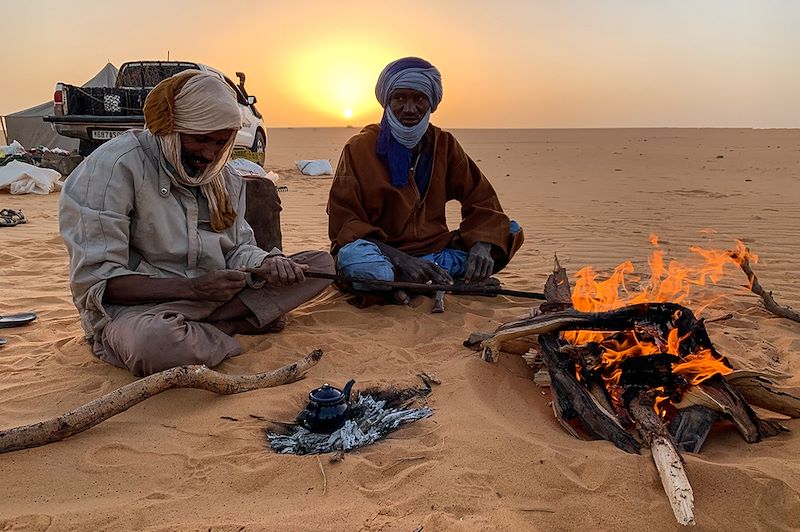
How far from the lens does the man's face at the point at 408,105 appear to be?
4.25 m

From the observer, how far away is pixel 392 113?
433cm

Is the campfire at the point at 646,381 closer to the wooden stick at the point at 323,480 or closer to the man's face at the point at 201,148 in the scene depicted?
the wooden stick at the point at 323,480

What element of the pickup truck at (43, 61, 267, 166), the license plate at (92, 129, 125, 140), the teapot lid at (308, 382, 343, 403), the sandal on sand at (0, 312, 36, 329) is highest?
the pickup truck at (43, 61, 267, 166)

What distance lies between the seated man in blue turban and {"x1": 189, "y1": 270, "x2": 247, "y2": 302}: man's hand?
1.13 metres

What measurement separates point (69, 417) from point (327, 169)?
14764 mm

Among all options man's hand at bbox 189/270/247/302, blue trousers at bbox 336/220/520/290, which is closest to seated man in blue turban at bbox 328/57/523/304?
blue trousers at bbox 336/220/520/290

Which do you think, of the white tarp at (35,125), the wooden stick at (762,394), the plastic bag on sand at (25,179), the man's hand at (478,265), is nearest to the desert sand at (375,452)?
the wooden stick at (762,394)

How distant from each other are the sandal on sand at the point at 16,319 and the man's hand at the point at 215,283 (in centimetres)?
156

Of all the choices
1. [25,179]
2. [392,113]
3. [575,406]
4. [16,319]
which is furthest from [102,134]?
[575,406]

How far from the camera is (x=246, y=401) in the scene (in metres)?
2.83

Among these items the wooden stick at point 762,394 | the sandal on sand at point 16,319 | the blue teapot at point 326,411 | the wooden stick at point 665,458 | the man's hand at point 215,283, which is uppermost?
the man's hand at point 215,283

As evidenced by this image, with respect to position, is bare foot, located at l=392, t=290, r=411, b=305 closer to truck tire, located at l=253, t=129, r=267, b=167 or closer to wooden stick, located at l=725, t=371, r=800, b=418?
wooden stick, located at l=725, t=371, r=800, b=418

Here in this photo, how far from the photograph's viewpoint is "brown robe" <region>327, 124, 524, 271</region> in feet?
14.6

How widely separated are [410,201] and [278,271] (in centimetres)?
145
